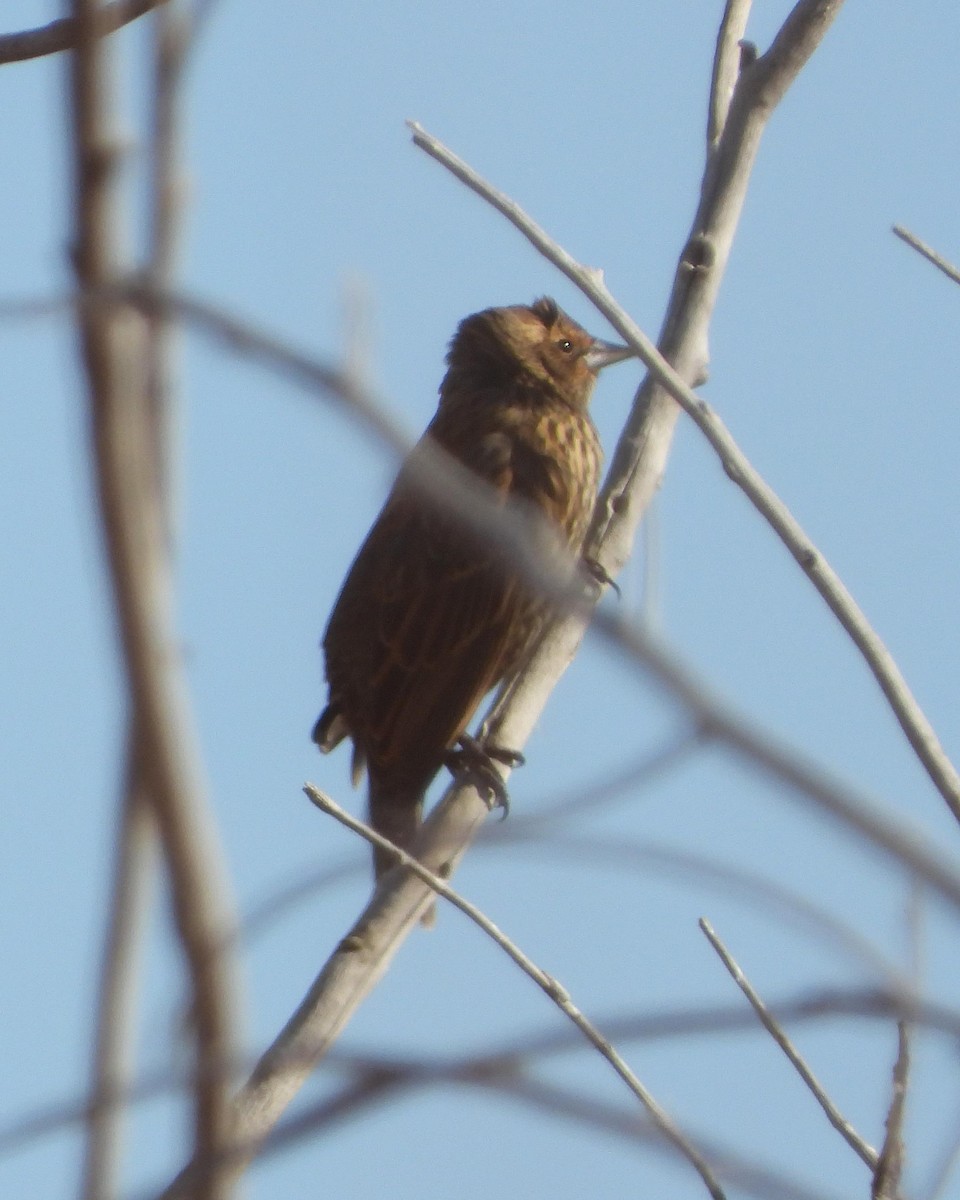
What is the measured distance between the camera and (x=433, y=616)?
511 cm

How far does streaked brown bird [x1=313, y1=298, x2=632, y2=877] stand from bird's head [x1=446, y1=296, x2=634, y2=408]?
168mm

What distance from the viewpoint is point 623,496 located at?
4.01 meters

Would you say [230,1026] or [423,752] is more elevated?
[423,752]

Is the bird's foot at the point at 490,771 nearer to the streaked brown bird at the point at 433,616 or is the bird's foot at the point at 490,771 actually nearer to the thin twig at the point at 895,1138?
the streaked brown bird at the point at 433,616

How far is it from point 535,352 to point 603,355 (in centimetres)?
24

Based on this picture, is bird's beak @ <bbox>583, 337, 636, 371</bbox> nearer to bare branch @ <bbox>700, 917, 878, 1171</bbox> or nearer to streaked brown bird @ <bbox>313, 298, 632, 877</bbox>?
streaked brown bird @ <bbox>313, 298, 632, 877</bbox>

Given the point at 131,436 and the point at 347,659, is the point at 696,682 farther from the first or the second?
the point at 347,659

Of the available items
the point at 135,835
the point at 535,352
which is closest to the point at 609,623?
the point at 135,835

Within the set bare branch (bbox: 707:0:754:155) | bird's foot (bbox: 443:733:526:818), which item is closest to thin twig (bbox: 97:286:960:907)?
bird's foot (bbox: 443:733:526:818)

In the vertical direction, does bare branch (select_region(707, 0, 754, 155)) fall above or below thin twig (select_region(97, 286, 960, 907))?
above

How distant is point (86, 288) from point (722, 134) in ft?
10.2

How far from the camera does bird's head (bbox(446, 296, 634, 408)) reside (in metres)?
5.56

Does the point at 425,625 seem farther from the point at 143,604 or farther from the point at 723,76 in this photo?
the point at 143,604

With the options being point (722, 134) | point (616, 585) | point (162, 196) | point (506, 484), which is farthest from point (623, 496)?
point (162, 196)
